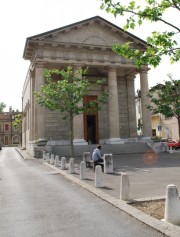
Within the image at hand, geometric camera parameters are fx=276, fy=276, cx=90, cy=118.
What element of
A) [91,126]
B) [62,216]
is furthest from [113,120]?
[62,216]

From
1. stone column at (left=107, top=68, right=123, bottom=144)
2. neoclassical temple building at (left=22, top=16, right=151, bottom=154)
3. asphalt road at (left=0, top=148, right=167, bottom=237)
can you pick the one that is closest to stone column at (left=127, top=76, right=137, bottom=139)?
neoclassical temple building at (left=22, top=16, right=151, bottom=154)

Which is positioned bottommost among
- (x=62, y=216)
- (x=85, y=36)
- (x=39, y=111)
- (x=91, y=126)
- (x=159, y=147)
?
(x=62, y=216)

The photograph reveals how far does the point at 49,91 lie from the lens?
21.3m

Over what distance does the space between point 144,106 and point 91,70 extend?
8156mm

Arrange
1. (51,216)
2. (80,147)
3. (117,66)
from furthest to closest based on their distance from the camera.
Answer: (117,66), (80,147), (51,216)

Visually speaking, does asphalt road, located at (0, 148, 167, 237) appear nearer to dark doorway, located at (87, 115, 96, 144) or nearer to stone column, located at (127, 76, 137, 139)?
dark doorway, located at (87, 115, 96, 144)

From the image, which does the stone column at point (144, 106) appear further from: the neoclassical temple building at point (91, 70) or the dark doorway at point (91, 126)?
the dark doorway at point (91, 126)

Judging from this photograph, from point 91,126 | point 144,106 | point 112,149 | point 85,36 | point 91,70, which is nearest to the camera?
point 112,149

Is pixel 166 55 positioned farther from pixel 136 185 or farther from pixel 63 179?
pixel 63 179

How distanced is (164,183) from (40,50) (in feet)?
72.1

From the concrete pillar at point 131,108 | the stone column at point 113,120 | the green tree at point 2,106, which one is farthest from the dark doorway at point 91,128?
the green tree at point 2,106

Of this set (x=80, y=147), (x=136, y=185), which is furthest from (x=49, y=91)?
(x=136, y=185)

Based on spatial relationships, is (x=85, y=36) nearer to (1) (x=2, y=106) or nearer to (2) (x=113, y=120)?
(2) (x=113, y=120)

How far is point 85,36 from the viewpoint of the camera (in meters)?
31.6
